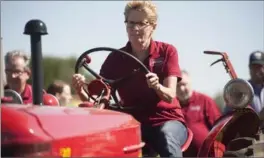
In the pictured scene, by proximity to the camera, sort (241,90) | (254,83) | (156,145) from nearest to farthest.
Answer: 1. (156,145)
2. (241,90)
3. (254,83)

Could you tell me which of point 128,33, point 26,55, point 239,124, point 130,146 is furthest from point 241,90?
point 26,55

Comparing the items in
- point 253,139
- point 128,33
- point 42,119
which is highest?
point 128,33

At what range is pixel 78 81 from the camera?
→ 14.4 ft

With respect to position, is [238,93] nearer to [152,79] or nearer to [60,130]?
[152,79]

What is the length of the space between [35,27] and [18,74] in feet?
4.62

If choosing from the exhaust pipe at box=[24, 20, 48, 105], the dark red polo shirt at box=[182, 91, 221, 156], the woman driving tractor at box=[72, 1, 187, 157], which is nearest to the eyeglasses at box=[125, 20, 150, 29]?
the woman driving tractor at box=[72, 1, 187, 157]

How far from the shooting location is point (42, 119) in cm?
308

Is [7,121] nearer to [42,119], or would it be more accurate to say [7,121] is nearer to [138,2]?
[42,119]

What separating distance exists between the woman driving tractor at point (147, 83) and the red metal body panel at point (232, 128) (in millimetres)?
479

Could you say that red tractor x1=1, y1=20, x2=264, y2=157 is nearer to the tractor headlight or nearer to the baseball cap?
the tractor headlight

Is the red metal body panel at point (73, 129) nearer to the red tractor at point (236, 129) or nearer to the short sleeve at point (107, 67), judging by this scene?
the short sleeve at point (107, 67)

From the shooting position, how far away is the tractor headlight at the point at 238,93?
4.96 meters

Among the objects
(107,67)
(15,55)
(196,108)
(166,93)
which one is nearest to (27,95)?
(15,55)

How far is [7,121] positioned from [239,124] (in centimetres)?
272
